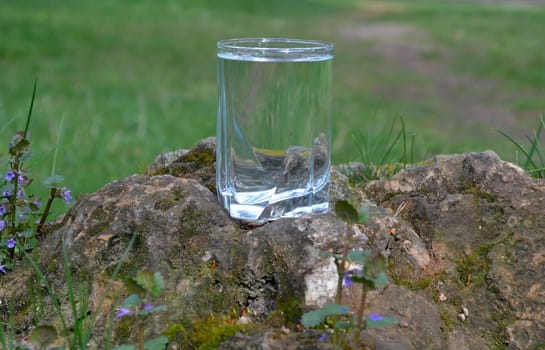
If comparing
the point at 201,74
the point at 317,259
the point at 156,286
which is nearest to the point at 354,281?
the point at 317,259

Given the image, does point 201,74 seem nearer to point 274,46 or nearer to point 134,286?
point 274,46

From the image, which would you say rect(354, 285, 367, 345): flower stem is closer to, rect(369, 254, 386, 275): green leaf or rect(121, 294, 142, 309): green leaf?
rect(369, 254, 386, 275): green leaf

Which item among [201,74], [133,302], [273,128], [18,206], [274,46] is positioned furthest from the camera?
[201,74]

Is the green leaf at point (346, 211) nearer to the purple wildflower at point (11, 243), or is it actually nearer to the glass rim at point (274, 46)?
the glass rim at point (274, 46)

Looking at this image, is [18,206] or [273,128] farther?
[18,206]

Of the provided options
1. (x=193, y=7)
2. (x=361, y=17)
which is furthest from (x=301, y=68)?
(x=361, y=17)

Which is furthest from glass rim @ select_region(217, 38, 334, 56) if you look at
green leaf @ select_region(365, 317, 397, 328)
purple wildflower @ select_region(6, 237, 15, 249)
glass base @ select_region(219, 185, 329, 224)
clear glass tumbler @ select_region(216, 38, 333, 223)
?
purple wildflower @ select_region(6, 237, 15, 249)

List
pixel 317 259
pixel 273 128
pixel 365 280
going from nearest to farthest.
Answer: pixel 365 280
pixel 317 259
pixel 273 128
